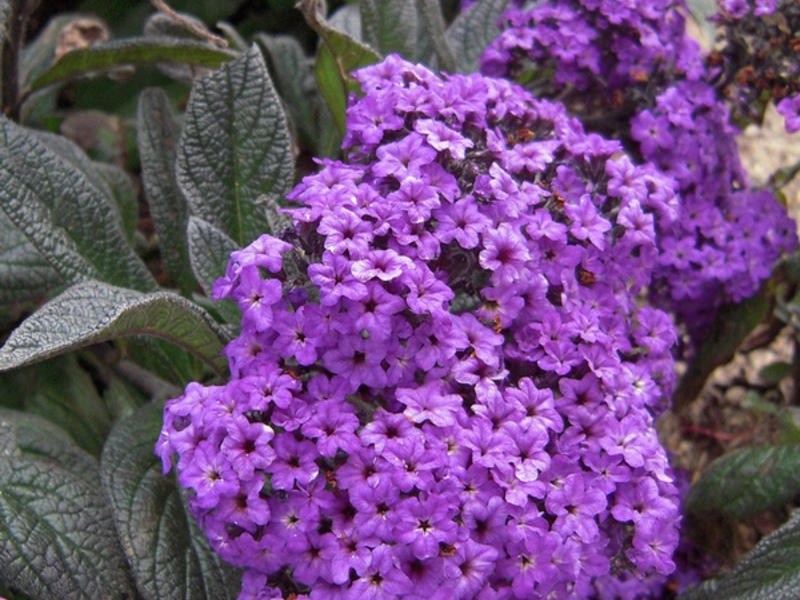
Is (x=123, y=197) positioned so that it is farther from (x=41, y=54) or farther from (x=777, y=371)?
(x=777, y=371)

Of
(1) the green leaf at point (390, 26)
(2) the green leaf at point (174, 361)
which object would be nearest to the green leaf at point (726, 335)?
(1) the green leaf at point (390, 26)

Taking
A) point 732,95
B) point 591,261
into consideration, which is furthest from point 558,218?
point 732,95

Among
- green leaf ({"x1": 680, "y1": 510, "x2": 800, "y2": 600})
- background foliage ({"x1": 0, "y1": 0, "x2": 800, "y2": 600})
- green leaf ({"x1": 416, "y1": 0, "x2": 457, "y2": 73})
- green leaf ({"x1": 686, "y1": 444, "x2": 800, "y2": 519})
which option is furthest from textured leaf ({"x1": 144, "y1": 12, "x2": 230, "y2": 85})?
green leaf ({"x1": 680, "y1": 510, "x2": 800, "y2": 600})

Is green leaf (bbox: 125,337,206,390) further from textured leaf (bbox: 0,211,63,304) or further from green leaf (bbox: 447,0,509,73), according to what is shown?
green leaf (bbox: 447,0,509,73)

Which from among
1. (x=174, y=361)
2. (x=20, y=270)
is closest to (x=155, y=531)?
(x=174, y=361)

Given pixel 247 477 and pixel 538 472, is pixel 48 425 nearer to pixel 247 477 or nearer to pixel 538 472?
pixel 247 477

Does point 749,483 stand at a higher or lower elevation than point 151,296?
lower

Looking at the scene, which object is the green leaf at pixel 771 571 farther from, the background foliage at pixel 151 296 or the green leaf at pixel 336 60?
the green leaf at pixel 336 60
